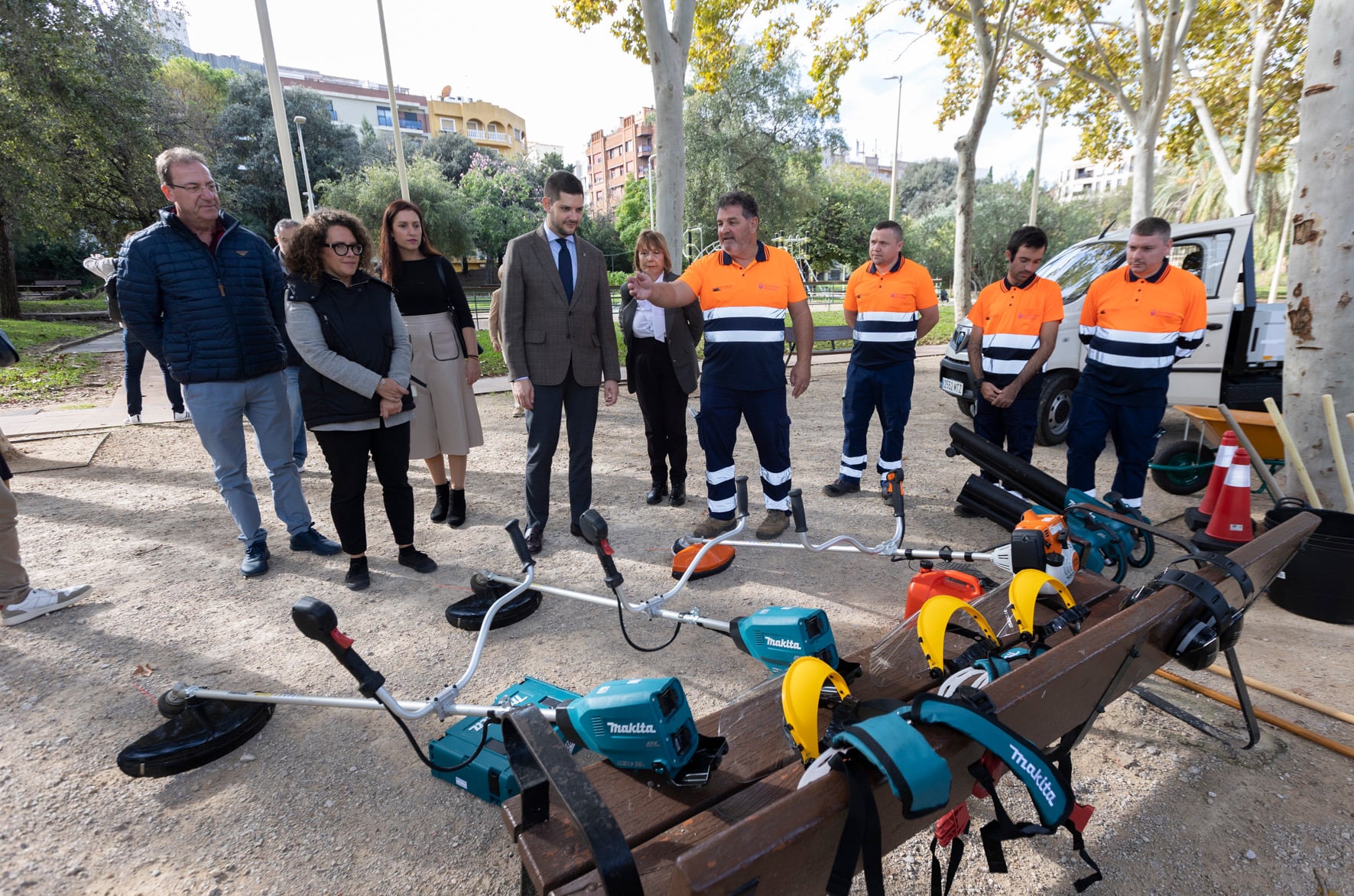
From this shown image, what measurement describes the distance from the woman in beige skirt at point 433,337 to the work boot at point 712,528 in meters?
1.70

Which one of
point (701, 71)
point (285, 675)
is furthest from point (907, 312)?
point (701, 71)

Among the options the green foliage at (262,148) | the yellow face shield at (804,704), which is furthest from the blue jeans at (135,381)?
the green foliage at (262,148)

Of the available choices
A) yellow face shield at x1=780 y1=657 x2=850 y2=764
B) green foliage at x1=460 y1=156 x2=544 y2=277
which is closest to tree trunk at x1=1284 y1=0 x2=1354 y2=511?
yellow face shield at x1=780 y1=657 x2=850 y2=764

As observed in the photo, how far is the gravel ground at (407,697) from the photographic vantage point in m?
1.83

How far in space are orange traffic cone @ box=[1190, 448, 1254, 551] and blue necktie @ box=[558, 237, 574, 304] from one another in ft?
12.9

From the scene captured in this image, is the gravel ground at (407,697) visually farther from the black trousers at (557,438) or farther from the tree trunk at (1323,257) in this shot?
the tree trunk at (1323,257)

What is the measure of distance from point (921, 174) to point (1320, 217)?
236 ft

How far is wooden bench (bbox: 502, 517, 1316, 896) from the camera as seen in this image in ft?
2.97

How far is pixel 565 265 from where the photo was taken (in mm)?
3879

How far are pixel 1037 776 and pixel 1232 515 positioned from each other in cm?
354

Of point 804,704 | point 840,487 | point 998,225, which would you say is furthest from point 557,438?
point 998,225

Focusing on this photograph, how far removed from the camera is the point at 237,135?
33.9m

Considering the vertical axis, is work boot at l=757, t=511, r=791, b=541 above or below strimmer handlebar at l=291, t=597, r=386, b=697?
below

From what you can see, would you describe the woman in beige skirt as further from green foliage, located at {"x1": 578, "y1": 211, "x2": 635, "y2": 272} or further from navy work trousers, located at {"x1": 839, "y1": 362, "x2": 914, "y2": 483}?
green foliage, located at {"x1": 578, "y1": 211, "x2": 635, "y2": 272}
